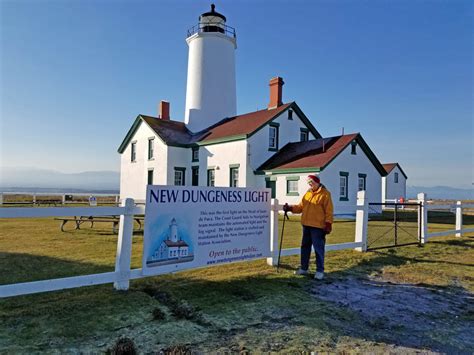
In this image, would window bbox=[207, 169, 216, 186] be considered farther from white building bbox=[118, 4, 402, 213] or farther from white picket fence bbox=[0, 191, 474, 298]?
white picket fence bbox=[0, 191, 474, 298]

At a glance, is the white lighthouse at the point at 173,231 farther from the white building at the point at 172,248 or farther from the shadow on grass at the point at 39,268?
the shadow on grass at the point at 39,268

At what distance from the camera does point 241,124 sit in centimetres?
2636

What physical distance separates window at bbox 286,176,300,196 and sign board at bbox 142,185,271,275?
15402 mm

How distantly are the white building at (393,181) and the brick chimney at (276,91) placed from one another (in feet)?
61.5

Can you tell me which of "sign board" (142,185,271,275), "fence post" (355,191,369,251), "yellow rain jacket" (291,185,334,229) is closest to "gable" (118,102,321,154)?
"fence post" (355,191,369,251)

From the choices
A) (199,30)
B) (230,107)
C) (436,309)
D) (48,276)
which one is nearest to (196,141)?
(230,107)

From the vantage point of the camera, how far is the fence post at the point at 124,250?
5137mm

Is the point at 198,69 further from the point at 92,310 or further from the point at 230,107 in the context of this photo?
the point at 92,310

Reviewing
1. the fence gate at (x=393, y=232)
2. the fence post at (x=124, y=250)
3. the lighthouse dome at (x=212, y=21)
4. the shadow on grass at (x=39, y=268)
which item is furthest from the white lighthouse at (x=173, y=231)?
the lighthouse dome at (x=212, y=21)

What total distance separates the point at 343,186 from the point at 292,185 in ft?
10.5

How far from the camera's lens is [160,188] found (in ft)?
17.3

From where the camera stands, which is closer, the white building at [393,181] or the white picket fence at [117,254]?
the white picket fence at [117,254]

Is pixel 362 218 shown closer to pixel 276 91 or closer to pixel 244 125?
pixel 244 125

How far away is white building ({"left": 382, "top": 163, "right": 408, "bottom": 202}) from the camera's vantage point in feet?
132
